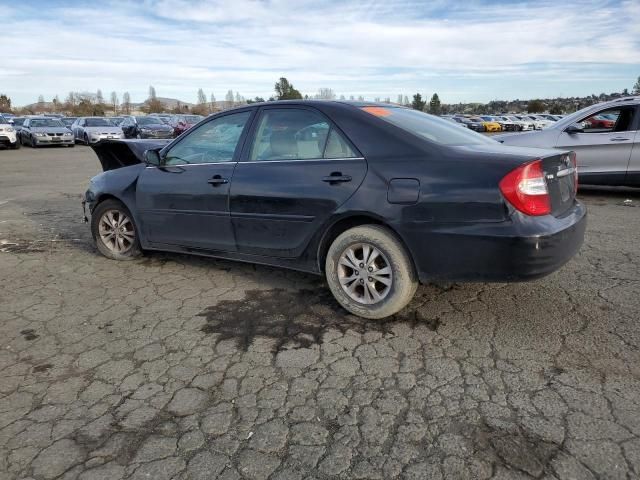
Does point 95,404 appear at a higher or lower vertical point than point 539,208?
lower

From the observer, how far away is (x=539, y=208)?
3193mm

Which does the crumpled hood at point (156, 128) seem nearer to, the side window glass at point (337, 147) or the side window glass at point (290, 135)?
the side window glass at point (290, 135)

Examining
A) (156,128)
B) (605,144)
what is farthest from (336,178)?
(156,128)

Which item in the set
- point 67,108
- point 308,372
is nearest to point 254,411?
point 308,372

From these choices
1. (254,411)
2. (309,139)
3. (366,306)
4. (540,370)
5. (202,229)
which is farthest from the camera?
(202,229)

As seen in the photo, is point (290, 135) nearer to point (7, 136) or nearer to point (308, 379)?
point (308, 379)

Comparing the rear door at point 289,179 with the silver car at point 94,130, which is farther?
the silver car at point 94,130

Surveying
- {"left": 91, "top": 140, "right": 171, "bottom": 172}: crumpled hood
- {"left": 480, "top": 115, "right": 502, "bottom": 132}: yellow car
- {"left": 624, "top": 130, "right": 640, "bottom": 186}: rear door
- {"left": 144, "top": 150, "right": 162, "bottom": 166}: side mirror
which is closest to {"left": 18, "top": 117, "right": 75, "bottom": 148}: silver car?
{"left": 91, "top": 140, "right": 171, "bottom": 172}: crumpled hood

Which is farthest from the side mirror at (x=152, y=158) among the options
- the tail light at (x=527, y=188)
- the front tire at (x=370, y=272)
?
the tail light at (x=527, y=188)

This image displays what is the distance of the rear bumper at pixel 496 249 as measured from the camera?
10.2 feet

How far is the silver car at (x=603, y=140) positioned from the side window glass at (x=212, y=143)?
19.8 ft

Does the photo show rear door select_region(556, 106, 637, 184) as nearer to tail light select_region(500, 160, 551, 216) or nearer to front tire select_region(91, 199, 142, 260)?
tail light select_region(500, 160, 551, 216)

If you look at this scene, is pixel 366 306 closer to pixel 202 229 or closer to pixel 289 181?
pixel 289 181

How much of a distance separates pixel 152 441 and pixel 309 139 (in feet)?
7.88
